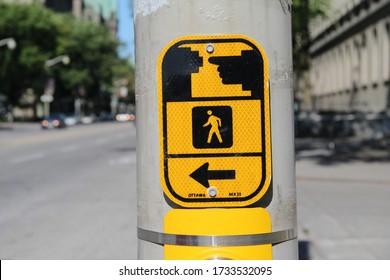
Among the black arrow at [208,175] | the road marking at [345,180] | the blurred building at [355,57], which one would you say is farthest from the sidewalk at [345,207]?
the blurred building at [355,57]

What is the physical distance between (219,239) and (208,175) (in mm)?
272

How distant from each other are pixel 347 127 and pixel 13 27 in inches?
1723

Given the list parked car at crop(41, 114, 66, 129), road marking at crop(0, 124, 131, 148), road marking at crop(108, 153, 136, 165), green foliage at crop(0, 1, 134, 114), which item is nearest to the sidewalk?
road marking at crop(108, 153, 136, 165)

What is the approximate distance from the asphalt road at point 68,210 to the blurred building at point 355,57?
1703 centimetres

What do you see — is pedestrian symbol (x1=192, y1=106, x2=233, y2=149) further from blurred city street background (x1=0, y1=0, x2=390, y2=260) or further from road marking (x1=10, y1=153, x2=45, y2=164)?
road marking (x1=10, y1=153, x2=45, y2=164)

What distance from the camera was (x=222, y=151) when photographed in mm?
2730

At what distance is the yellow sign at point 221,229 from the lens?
8.97 ft

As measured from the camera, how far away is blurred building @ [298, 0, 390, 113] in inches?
Answer: 1362

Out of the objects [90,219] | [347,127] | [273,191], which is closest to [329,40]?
[347,127]

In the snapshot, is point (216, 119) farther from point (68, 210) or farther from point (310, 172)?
point (310, 172)

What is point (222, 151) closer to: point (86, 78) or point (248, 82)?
point (248, 82)

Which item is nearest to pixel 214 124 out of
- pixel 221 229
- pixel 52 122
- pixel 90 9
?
pixel 221 229

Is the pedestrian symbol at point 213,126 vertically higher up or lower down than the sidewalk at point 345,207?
higher up

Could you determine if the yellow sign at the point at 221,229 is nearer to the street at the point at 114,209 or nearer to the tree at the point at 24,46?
the street at the point at 114,209
